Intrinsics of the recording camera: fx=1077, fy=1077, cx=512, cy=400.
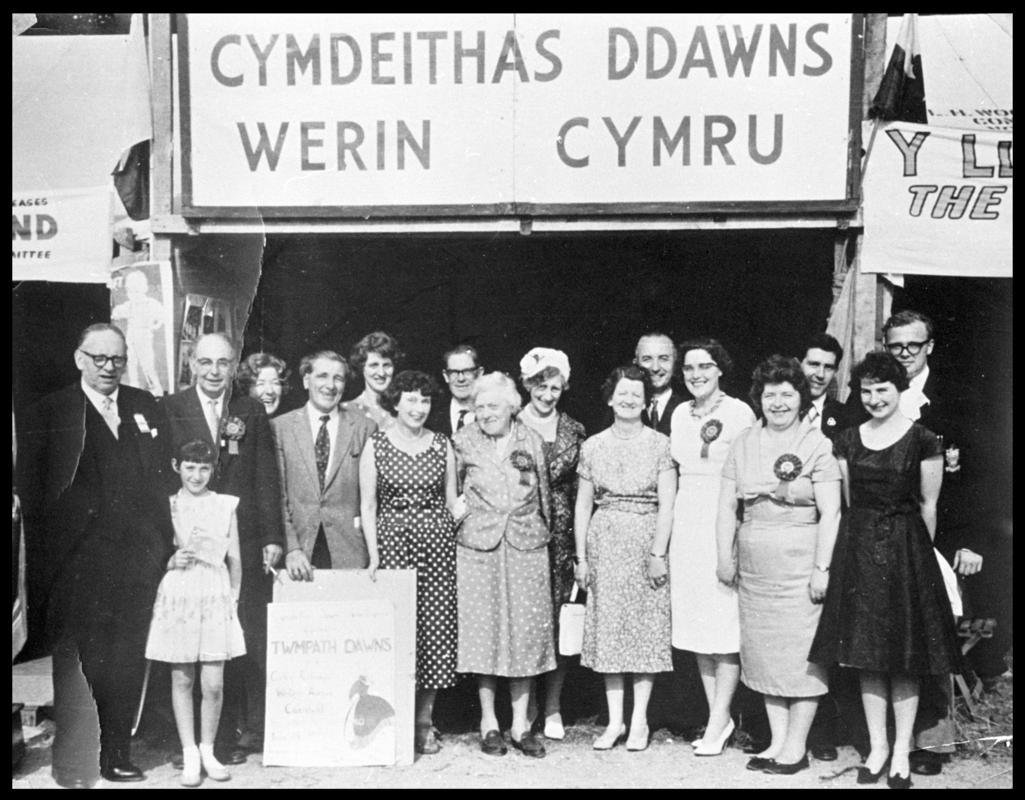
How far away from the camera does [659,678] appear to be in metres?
5.73

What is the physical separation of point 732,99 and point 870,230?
0.94 meters

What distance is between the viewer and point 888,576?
4789mm

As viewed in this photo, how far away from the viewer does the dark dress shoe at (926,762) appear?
5004mm

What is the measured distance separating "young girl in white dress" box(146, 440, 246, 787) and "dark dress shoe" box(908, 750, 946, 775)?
3173 mm

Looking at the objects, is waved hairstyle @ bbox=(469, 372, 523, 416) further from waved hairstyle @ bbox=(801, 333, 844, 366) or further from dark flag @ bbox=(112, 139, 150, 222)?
dark flag @ bbox=(112, 139, 150, 222)

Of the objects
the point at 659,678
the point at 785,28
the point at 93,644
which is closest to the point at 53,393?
the point at 93,644

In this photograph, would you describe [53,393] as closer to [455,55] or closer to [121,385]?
[121,385]

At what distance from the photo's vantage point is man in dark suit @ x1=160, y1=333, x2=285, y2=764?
16.8 ft

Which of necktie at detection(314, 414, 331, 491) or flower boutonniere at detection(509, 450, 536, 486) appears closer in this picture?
flower boutonniere at detection(509, 450, 536, 486)

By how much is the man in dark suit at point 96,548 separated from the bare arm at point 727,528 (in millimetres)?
2585

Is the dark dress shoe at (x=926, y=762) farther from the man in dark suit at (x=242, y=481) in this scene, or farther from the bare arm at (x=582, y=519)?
the man in dark suit at (x=242, y=481)

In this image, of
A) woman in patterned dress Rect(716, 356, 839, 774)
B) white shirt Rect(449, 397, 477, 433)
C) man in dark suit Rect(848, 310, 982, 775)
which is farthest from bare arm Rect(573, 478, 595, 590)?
man in dark suit Rect(848, 310, 982, 775)

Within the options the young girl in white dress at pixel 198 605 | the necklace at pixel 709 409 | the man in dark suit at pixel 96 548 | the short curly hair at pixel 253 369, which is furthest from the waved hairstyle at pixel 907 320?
the man in dark suit at pixel 96 548

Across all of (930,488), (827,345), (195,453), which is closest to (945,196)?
(827,345)
